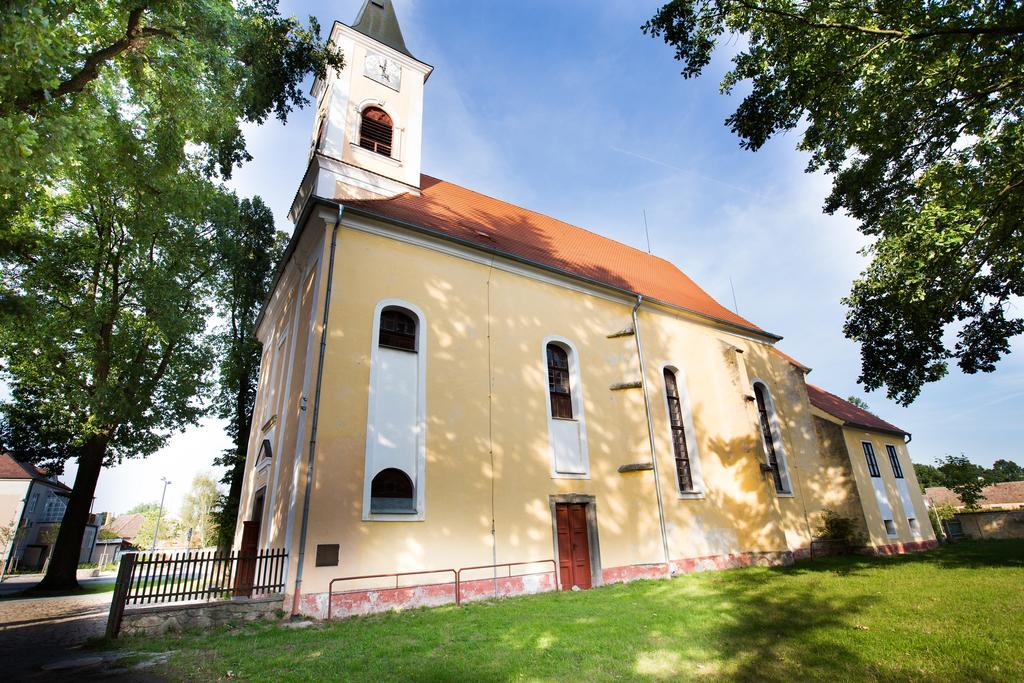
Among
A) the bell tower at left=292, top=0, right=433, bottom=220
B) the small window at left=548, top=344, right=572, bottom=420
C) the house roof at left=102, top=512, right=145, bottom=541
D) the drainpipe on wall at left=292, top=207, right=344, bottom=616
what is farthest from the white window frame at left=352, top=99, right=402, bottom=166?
the house roof at left=102, top=512, right=145, bottom=541

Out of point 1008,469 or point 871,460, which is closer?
point 871,460

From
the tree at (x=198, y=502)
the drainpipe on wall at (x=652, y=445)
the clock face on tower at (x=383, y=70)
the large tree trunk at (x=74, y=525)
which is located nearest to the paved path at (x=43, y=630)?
the large tree trunk at (x=74, y=525)

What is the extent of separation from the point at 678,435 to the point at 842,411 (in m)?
11.3

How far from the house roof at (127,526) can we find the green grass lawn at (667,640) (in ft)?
274

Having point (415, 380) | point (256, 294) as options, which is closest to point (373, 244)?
point (415, 380)

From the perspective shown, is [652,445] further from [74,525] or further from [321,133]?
[74,525]

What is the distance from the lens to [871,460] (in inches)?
842

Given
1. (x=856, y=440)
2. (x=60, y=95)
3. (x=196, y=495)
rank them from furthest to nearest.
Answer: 1. (x=196, y=495)
2. (x=856, y=440)
3. (x=60, y=95)

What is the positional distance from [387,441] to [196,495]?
7391 cm

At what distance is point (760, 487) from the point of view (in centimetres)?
1570

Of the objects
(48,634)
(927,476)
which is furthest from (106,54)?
(927,476)

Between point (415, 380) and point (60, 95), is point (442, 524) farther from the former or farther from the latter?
point (60, 95)

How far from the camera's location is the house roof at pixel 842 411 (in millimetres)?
20766

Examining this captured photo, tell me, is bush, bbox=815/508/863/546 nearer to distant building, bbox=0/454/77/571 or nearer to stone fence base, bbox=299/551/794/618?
stone fence base, bbox=299/551/794/618
